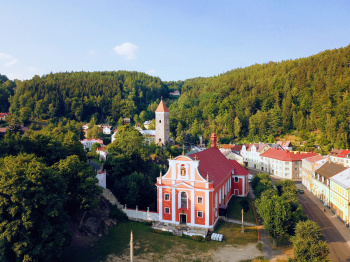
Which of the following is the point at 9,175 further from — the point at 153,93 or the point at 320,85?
the point at 153,93

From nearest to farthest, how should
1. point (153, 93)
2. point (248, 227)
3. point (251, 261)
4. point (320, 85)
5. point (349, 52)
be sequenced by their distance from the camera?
point (251, 261) → point (248, 227) → point (320, 85) → point (349, 52) → point (153, 93)

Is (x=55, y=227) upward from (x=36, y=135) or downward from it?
downward

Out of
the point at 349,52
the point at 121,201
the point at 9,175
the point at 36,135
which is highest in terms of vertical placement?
the point at 349,52

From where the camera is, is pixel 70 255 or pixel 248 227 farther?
pixel 248 227

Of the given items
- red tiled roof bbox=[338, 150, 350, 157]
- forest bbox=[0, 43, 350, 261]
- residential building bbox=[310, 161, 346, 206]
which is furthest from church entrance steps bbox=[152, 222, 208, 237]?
red tiled roof bbox=[338, 150, 350, 157]

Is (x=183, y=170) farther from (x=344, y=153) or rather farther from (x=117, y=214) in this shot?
(x=344, y=153)

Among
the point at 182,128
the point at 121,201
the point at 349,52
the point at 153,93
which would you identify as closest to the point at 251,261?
the point at 121,201

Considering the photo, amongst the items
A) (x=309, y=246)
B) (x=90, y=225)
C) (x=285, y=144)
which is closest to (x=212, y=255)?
(x=309, y=246)
